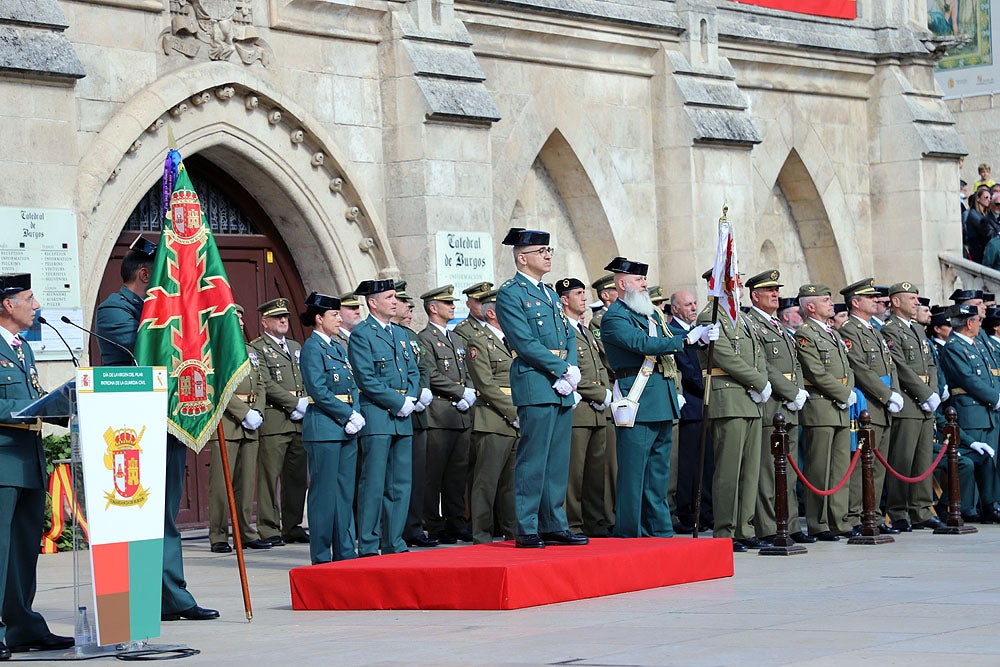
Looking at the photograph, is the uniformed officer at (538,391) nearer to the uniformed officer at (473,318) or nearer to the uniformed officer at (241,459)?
the uniformed officer at (473,318)

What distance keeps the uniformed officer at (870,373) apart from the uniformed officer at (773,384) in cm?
63

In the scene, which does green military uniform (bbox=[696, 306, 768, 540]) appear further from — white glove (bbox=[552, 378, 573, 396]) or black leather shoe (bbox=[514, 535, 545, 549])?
black leather shoe (bbox=[514, 535, 545, 549])

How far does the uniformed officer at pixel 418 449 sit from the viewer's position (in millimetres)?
12977

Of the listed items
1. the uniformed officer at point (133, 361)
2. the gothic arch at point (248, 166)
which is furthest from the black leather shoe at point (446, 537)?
the uniformed officer at point (133, 361)

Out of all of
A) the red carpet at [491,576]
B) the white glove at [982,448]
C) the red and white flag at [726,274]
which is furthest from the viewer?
the white glove at [982,448]

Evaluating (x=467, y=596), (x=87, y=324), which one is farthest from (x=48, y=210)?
(x=467, y=596)

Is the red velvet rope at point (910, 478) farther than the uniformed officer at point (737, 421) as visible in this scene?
Yes

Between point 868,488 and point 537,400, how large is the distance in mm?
3215

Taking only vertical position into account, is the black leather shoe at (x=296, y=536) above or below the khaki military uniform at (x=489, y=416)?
below

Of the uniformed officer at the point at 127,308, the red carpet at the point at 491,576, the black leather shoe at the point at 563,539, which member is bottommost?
the red carpet at the point at 491,576

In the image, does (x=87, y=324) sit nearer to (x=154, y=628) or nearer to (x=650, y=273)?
(x=154, y=628)

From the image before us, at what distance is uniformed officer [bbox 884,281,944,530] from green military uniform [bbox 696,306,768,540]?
1.85m

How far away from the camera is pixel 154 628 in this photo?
7.94 metres

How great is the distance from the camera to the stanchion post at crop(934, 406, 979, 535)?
43.1 feet
